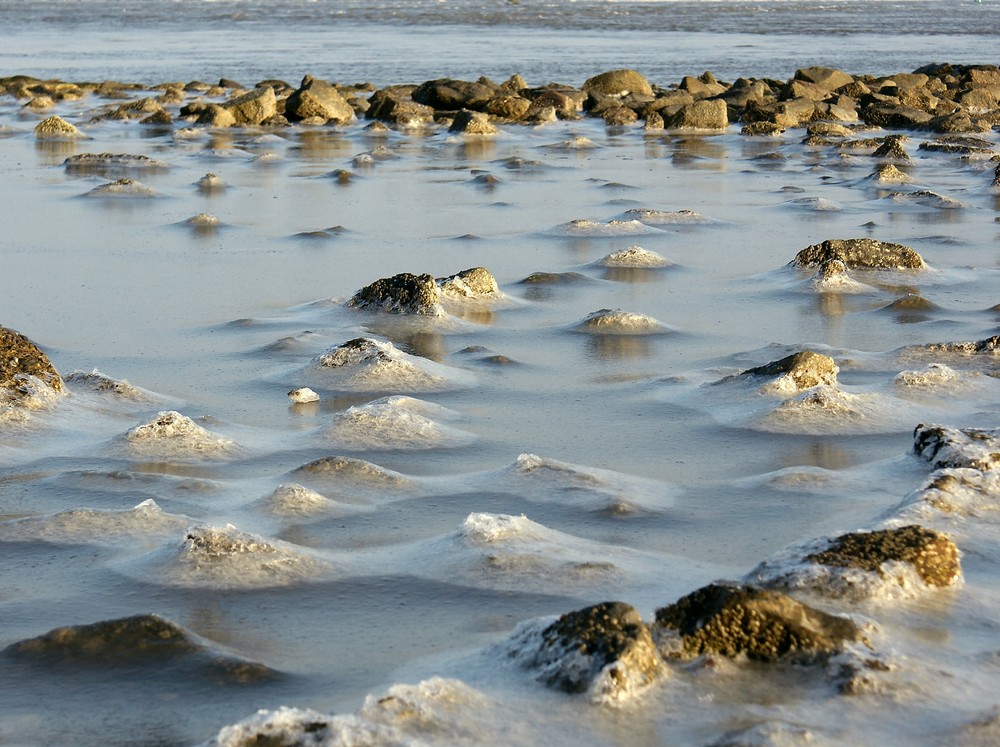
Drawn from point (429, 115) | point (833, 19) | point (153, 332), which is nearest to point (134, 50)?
point (429, 115)

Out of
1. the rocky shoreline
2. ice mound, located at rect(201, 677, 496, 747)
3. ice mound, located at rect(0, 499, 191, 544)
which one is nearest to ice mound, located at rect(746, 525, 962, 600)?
ice mound, located at rect(201, 677, 496, 747)

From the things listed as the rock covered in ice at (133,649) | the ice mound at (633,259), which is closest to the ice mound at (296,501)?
the rock covered in ice at (133,649)

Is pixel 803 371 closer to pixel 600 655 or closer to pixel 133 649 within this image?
pixel 600 655

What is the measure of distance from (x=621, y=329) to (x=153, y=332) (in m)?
2.48

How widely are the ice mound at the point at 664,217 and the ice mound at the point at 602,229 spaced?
14.4 inches

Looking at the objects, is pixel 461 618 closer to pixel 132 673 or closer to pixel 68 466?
pixel 132 673

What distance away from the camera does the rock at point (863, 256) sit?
9.12 meters

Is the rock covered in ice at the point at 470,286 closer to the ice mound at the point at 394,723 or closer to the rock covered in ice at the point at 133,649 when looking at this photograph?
the rock covered in ice at the point at 133,649

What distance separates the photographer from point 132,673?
142 inches

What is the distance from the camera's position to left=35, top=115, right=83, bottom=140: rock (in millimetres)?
18859

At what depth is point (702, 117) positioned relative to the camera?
20312mm

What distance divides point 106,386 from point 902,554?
3.73 meters

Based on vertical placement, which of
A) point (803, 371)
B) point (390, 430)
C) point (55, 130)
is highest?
point (803, 371)

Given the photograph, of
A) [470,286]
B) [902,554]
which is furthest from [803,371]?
[470,286]
